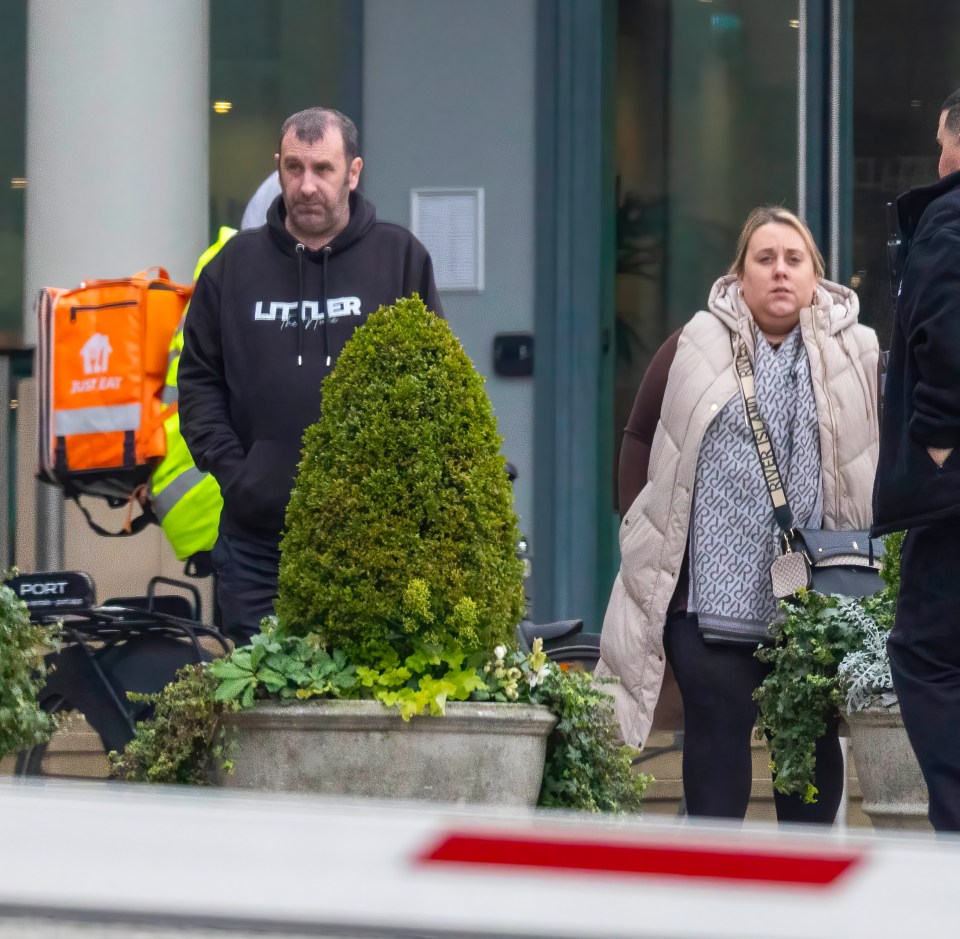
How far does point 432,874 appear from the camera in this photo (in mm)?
1504

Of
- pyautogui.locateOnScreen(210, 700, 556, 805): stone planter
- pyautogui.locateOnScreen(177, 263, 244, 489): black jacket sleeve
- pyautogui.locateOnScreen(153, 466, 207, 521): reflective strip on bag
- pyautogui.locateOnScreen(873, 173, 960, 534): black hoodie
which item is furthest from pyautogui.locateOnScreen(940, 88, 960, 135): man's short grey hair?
pyautogui.locateOnScreen(153, 466, 207, 521): reflective strip on bag

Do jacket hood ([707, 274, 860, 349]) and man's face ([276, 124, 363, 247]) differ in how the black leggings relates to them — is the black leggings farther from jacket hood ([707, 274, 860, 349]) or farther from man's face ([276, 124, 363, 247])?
man's face ([276, 124, 363, 247])

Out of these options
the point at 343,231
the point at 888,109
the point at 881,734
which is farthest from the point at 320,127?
the point at 888,109

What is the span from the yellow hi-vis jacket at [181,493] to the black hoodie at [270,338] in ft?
3.03

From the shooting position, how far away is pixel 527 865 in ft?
4.96

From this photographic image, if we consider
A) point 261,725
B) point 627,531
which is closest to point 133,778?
point 261,725

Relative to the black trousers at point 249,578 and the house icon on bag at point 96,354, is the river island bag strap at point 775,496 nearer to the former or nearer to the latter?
the black trousers at point 249,578

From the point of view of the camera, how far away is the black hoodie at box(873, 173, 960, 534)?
4.05m

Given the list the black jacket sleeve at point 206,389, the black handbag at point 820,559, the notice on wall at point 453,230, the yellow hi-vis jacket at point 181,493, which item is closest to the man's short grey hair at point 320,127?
the black jacket sleeve at point 206,389

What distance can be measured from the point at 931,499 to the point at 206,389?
2294 millimetres

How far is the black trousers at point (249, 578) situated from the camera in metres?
5.51

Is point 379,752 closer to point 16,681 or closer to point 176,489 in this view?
point 16,681

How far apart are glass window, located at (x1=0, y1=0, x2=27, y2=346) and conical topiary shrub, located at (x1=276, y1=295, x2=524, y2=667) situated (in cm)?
491

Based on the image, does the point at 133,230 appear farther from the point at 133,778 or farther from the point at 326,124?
the point at 133,778
